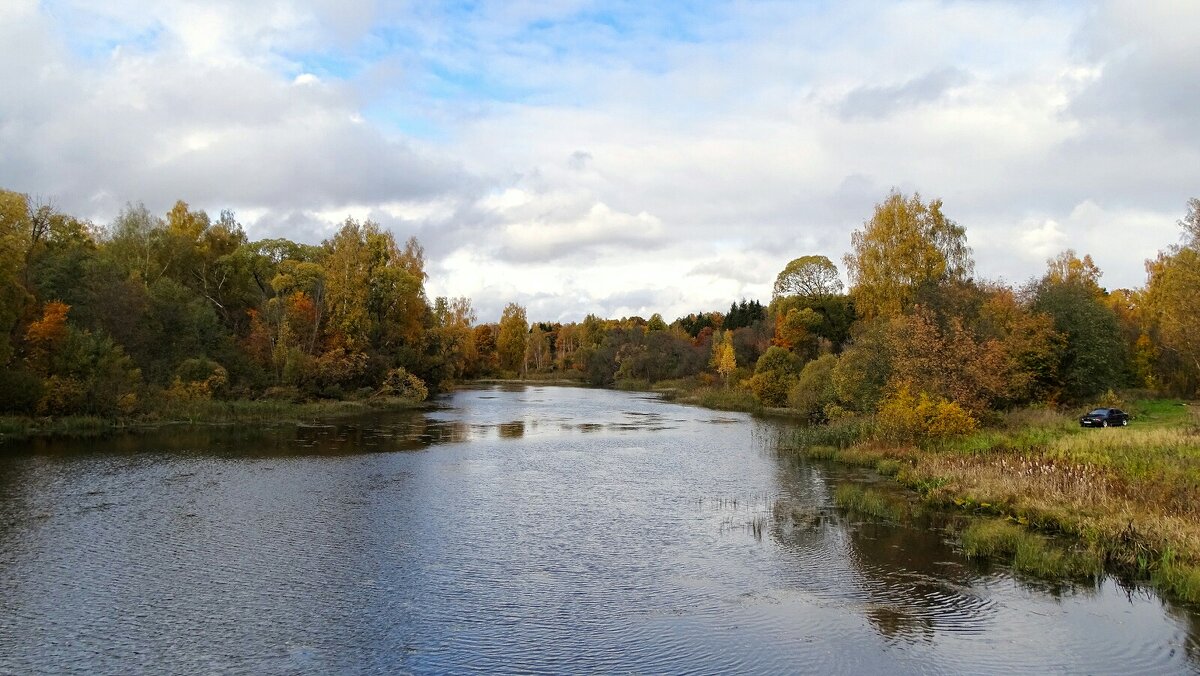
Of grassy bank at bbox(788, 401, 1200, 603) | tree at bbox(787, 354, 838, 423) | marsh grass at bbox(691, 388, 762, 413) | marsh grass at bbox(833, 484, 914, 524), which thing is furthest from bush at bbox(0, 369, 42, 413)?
marsh grass at bbox(691, 388, 762, 413)

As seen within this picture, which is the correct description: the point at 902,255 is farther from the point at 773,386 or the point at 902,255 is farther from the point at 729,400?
the point at 729,400

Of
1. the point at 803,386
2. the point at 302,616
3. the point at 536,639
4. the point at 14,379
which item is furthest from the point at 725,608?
the point at 803,386

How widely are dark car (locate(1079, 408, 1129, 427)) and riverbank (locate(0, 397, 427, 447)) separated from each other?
45.4 metres

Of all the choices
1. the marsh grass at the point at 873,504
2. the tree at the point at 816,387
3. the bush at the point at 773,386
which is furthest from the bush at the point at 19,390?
the bush at the point at 773,386

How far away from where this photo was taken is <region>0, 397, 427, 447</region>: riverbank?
38.4 metres

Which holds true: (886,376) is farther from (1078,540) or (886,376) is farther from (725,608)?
(725,608)

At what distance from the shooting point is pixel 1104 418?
35969mm

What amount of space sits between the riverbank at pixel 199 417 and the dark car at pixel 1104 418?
45440 mm

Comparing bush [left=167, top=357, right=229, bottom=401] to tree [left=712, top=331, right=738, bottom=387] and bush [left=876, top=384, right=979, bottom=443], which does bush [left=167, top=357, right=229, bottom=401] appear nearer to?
bush [left=876, top=384, right=979, bottom=443]

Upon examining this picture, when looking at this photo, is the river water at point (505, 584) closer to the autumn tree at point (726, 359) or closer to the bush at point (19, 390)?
the bush at point (19, 390)

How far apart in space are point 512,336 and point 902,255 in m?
92.4

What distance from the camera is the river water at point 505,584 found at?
1302 centimetres

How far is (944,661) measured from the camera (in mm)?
12984

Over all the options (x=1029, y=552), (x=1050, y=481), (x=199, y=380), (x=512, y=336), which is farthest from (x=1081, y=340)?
(x=512, y=336)
